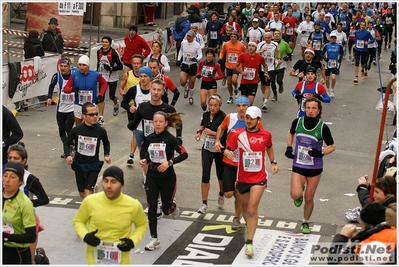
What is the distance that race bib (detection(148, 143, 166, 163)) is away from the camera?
10148 mm

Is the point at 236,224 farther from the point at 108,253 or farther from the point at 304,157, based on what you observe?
the point at 108,253

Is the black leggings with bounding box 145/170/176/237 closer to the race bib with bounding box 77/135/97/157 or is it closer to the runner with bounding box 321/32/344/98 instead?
the race bib with bounding box 77/135/97/157

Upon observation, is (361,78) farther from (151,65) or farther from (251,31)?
(151,65)

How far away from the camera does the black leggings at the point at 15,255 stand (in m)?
7.70

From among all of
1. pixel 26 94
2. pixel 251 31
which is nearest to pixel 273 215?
pixel 26 94

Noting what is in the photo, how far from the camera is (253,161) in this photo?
993 centimetres

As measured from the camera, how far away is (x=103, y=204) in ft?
24.6

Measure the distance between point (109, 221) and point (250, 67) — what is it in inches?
413

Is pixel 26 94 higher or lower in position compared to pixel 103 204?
lower

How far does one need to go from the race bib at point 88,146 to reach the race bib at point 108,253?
3.16 meters

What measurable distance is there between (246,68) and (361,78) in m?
9.06

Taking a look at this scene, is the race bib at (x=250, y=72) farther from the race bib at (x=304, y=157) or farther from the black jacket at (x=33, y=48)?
the race bib at (x=304, y=157)

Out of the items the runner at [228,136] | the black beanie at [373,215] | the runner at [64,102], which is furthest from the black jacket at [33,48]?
the black beanie at [373,215]

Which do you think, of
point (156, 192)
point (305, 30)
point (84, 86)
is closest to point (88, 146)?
point (156, 192)
